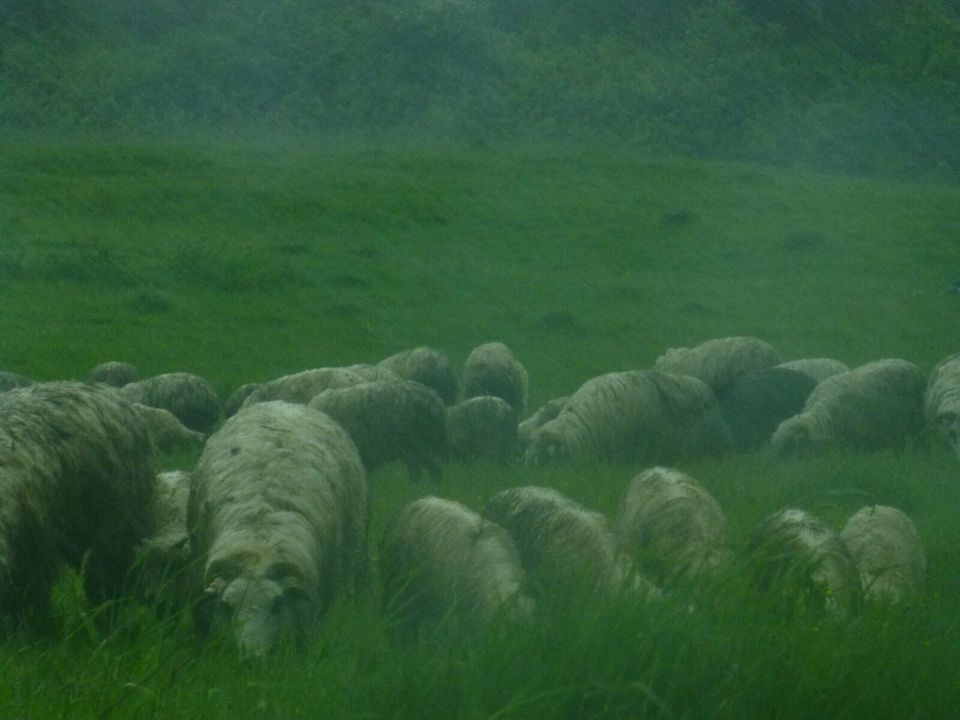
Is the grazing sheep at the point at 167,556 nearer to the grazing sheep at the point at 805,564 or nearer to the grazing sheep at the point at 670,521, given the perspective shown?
the grazing sheep at the point at 670,521

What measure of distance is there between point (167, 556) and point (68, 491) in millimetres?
537

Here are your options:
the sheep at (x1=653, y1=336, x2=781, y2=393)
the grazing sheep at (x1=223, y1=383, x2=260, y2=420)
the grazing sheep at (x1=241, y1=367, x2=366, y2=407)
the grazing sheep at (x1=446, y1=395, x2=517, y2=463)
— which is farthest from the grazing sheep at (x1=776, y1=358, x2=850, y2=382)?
the grazing sheep at (x1=223, y1=383, x2=260, y2=420)

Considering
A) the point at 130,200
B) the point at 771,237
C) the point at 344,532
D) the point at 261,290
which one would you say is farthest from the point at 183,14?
the point at 344,532

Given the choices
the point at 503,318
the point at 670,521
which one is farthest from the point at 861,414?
the point at 503,318

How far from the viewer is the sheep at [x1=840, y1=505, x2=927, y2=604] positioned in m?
7.27

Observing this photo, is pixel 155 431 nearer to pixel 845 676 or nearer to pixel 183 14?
pixel 845 676

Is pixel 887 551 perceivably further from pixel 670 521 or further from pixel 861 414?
pixel 861 414

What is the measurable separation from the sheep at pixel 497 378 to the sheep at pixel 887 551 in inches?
328

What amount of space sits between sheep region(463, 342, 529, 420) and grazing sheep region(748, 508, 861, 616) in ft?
29.7

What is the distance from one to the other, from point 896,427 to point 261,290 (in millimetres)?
11641

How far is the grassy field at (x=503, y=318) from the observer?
196 inches

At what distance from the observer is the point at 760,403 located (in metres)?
14.6

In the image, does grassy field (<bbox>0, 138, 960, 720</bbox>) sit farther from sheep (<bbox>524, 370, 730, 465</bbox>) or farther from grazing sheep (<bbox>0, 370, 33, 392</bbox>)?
grazing sheep (<bbox>0, 370, 33, 392</bbox>)

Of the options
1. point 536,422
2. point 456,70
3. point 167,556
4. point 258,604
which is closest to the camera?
point 258,604
